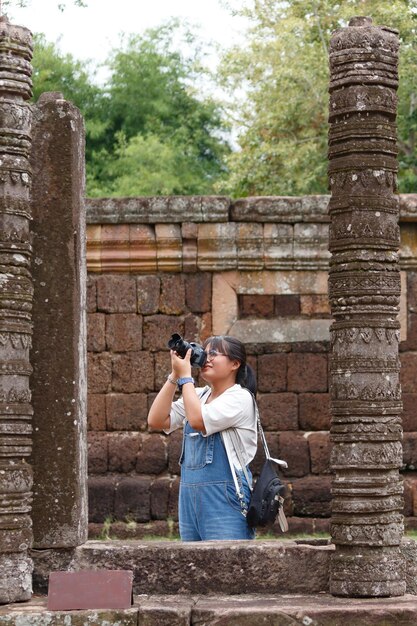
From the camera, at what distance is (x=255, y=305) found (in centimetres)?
1245

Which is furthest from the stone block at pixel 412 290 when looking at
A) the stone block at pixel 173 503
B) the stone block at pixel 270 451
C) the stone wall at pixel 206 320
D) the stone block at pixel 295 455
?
the stone block at pixel 173 503

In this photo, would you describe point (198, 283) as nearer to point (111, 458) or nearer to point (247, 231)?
point (247, 231)

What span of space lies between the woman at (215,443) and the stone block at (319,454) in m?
5.19

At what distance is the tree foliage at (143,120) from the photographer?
28.9 meters

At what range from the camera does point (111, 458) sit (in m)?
12.4

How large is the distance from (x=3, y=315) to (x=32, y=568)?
1.26m

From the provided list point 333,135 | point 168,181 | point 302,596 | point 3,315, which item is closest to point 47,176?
point 3,315

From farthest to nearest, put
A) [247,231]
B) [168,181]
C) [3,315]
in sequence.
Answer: [168,181], [247,231], [3,315]

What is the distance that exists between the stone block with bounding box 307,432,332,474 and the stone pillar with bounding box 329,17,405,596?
5.54 meters

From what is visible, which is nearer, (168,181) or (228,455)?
(228,455)

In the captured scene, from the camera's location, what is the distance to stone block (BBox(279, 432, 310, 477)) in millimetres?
12273

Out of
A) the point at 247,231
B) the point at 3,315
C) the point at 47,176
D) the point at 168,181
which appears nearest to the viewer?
the point at 3,315

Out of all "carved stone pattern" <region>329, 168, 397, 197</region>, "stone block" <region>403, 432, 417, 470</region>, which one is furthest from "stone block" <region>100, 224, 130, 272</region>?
"carved stone pattern" <region>329, 168, 397, 197</region>

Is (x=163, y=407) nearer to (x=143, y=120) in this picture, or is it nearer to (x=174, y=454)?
(x=174, y=454)
